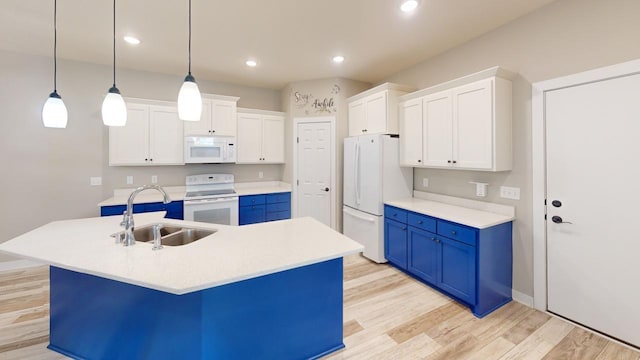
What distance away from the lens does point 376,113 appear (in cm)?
371

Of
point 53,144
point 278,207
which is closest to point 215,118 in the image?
point 278,207

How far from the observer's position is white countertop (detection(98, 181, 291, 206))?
360 cm

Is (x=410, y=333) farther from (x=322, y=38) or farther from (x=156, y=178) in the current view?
(x=156, y=178)

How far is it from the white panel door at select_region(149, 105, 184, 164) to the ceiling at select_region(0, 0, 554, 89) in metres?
0.66

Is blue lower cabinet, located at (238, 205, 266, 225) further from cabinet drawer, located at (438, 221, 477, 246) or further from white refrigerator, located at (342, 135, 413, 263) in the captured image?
cabinet drawer, located at (438, 221, 477, 246)

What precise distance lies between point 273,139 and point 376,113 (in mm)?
1968

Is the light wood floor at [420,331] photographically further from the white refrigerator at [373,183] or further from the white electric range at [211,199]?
the white electric range at [211,199]

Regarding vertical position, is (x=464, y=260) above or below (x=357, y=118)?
below

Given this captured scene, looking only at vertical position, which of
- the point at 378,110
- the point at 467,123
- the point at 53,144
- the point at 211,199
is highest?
the point at 378,110

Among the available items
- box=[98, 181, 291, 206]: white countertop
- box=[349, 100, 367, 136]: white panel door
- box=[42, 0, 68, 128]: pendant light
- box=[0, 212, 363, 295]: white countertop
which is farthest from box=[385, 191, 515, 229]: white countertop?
box=[42, 0, 68, 128]: pendant light

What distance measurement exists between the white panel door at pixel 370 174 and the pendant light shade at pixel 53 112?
121 inches

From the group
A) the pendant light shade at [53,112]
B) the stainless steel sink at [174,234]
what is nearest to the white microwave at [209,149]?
the stainless steel sink at [174,234]

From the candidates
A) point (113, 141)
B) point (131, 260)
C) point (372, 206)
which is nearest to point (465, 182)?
point (372, 206)

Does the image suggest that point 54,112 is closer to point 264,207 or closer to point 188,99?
point 188,99
